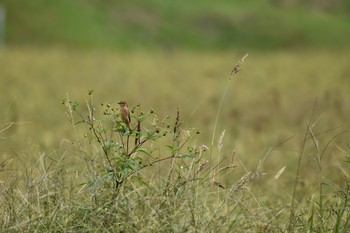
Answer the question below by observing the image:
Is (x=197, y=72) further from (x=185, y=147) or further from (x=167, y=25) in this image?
(x=167, y=25)

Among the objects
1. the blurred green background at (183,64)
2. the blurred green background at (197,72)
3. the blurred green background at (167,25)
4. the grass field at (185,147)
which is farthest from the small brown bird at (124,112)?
the blurred green background at (167,25)

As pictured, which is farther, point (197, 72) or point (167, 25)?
point (167, 25)

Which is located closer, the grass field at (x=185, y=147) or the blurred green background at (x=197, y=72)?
the grass field at (x=185, y=147)

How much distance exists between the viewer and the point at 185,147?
552 centimetres

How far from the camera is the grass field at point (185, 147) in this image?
108 inches

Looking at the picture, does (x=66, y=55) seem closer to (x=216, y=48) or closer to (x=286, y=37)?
(x=216, y=48)

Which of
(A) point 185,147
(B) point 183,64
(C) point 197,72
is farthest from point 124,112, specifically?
(B) point 183,64

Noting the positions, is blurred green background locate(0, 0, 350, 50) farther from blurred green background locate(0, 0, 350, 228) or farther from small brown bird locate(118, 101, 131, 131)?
small brown bird locate(118, 101, 131, 131)

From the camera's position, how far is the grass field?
275 cm

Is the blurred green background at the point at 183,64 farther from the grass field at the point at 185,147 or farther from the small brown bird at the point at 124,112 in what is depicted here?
the small brown bird at the point at 124,112

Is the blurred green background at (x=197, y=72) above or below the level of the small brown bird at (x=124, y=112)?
below

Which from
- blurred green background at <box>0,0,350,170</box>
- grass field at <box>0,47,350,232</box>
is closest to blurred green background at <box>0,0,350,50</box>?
blurred green background at <box>0,0,350,170</box>

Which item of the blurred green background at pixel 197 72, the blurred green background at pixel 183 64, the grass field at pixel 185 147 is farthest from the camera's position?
the blurred green background at pixel 183 64

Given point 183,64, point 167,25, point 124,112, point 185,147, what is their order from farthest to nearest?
point 167,25 → point 183,64 → point 185,147 → point 124,112
